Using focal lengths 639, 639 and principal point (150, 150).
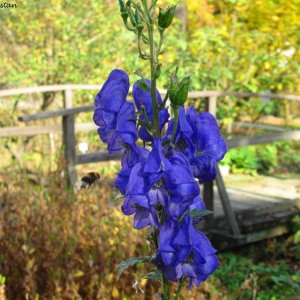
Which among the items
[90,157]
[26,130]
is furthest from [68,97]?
[90,157]

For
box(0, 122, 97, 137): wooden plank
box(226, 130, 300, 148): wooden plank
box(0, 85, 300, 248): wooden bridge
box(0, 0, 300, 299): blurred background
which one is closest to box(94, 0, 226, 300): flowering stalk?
box(0, 85, 300, 248): wooden bridge

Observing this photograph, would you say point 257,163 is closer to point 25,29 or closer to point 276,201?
point 276,201

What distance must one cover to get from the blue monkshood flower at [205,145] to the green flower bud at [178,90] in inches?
7.3

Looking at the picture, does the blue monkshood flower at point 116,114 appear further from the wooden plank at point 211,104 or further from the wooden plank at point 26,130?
the wooden plank at point 211,104

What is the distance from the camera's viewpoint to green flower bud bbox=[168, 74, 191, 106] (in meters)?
1.40

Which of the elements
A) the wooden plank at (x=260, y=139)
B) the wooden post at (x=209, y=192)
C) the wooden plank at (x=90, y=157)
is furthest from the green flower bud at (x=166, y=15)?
the wooden plank at (x=260, y=139)

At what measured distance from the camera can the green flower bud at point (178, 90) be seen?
1396 mm

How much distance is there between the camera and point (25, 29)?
9945mm

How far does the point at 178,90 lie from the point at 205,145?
0.22 metres

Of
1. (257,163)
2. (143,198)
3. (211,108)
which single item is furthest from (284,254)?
(143,198)

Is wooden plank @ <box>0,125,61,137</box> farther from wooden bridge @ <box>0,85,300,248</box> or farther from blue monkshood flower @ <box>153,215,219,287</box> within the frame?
blue monkshood flower @ <box>153,215,219,287</box>

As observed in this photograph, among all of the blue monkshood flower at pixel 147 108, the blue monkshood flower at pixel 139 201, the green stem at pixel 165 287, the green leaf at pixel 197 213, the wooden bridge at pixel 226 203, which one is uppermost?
the blue monkshood flower at pixel 147 108

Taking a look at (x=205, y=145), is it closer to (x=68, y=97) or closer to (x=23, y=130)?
(x=23, y=130)

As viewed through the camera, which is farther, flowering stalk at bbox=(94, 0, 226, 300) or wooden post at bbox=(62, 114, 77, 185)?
wooden post at bbox=(62, 114, 77, 185)
